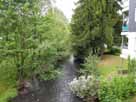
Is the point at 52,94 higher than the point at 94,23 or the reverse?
the reverse

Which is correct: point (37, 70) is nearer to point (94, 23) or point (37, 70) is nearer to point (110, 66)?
point (110, 66)

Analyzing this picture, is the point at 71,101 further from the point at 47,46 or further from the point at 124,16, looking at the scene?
the point at 124,16

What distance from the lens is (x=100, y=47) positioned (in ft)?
97.5

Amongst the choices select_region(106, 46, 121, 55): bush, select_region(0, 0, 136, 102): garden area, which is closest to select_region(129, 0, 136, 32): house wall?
select_region(0, 0, 136, 102): garden area

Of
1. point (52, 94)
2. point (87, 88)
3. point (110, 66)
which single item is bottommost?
point (52, 94)

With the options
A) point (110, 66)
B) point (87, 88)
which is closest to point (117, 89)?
point (87, 88)

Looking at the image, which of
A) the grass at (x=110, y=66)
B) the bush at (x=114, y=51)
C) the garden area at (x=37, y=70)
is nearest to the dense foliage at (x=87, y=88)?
the garden area at (x=37, y=70)

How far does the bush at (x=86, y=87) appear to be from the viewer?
47.4ft

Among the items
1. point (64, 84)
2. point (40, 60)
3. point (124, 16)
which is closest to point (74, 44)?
A: point (124, 16)

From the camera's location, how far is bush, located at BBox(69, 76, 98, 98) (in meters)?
14.5

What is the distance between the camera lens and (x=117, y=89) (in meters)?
12.9

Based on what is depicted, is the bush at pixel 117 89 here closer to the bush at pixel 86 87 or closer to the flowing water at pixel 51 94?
the bush at pixel 86 87

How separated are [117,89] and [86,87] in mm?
2527

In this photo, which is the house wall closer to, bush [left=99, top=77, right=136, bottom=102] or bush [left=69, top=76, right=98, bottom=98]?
bush [left=69, top=76, right=98, bottom=98]
